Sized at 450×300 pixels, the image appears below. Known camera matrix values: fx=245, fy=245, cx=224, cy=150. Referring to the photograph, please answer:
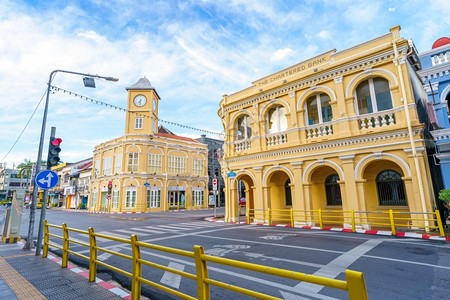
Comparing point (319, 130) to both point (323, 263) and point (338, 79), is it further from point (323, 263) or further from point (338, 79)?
point (323, 263)

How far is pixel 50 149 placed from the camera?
808 cm

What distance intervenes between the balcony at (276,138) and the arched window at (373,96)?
4124 millimetres

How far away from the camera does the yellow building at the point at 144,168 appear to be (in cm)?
3198

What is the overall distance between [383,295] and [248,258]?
127 inches

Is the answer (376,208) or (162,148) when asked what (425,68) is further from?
(162,148)

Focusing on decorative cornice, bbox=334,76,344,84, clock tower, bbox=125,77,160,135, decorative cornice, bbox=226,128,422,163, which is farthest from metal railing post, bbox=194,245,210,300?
clock tower, bbox=125,77,160,135

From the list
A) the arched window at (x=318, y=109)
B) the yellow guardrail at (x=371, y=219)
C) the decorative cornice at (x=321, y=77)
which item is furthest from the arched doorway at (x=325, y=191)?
the decorative cornice at (x=321, y=77)

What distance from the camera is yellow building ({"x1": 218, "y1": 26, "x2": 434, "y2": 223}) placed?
1080 centimetres

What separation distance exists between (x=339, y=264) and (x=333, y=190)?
8492 mm

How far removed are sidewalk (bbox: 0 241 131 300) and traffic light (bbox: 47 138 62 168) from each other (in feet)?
9.56

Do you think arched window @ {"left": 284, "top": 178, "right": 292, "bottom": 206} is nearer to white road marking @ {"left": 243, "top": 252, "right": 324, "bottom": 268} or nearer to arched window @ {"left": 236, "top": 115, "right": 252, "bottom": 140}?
arched window @ {"left": 236, "top": 115, "right": 252, "bottom": 140}

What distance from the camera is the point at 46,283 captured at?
5000mm

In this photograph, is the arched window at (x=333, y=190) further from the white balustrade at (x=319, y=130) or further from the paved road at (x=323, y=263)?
the paved road at (x=323, y=263)

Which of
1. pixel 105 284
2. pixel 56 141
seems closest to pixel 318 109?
pixel 56 141
